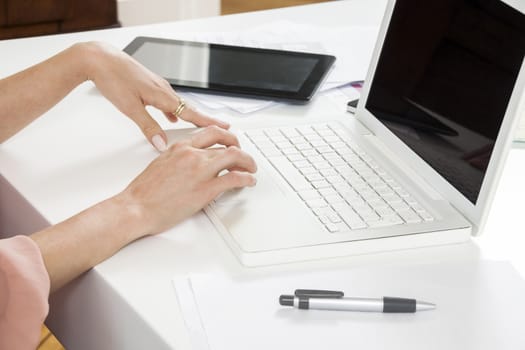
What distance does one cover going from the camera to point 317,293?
885mm

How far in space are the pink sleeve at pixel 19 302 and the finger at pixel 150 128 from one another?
0.33 metres

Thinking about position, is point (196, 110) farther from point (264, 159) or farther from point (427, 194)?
point (427, 194)

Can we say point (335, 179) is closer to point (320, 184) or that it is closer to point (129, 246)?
point (320, 184)

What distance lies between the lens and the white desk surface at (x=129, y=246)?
35.7 inches

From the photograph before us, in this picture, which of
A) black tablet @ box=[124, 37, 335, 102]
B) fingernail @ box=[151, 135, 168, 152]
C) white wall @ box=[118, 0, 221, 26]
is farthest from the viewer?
white wall @ box=[118, 0, 221, 26]

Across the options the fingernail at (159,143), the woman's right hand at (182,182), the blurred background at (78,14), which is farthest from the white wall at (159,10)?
the woman's right hand at (182,182)

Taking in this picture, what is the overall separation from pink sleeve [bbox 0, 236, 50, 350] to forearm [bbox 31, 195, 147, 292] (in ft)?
0.17

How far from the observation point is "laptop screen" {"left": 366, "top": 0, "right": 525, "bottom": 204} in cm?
100

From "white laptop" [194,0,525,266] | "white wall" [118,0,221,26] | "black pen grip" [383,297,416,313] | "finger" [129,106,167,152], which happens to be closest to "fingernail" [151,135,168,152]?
"finger" [129,106,167,152]

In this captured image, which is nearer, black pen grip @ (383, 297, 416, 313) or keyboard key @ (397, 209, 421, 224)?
black pen grip @ (383, 297, 416, 313)

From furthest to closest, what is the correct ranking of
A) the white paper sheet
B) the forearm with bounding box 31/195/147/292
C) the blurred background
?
the blurred background
the forearm with bounding box 31/195/147/292
the white paper sheet

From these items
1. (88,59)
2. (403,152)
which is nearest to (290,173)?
(403,152)

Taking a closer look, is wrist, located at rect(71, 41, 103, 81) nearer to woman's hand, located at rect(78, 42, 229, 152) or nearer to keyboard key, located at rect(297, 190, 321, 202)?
woman's hand, located at rect(78, 42, 229, 152)

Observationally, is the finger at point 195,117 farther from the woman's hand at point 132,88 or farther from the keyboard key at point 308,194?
the keyboard key at point 308,194
